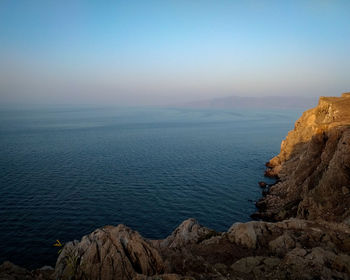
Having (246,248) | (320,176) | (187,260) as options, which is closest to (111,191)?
(246,248)

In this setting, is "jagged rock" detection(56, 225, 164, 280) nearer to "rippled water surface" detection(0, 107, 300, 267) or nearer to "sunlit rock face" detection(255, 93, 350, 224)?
"rippled water surface" detection(0, 107, 300, 267)

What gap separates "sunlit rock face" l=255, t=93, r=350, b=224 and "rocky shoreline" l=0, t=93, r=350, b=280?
0.62 ft

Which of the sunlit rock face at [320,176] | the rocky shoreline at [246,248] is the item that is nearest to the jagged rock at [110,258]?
the rocky shoreline at [246,248]

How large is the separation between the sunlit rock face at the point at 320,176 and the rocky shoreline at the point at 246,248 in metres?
0.19

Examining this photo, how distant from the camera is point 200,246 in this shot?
28.5 metres

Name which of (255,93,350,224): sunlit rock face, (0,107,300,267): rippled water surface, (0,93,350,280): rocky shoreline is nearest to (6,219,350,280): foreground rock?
(0,93,350,280): rocky shoreline

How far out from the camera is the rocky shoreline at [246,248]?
18316 mm

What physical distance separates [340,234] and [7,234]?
178 feet

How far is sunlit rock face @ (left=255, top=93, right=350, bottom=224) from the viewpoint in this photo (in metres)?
40.5

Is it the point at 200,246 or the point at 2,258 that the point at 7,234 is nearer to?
the point at 2,258

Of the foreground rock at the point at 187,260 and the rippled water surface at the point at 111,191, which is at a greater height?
the foreground rock at the point at 187,260

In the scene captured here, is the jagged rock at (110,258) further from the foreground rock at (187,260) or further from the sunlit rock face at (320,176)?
the sunlit rock face at (320,176)

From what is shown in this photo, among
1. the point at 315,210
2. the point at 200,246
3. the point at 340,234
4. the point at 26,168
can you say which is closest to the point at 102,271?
the point at 200,246

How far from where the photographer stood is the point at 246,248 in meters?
26.4
